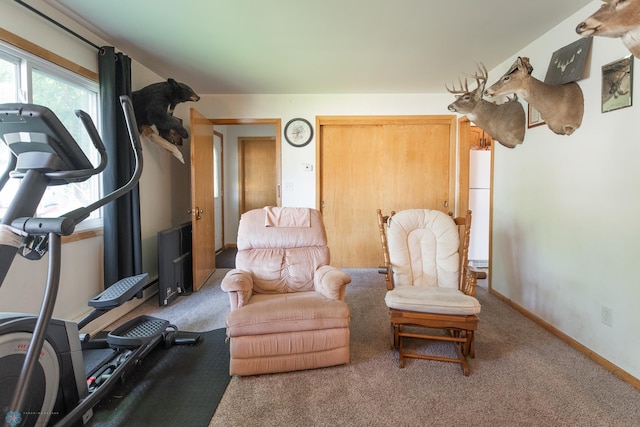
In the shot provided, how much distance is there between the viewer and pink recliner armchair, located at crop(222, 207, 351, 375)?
6.15 feet

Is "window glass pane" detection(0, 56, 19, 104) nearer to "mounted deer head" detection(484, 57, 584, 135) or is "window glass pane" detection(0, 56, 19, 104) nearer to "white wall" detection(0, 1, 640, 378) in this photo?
"white wall" detection(0, 1, 640, 378)

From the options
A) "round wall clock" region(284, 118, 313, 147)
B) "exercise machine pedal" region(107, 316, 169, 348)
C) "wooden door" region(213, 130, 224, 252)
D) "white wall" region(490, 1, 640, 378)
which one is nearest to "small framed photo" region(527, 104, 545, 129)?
"white wall" region(490, 1, 640, 378)

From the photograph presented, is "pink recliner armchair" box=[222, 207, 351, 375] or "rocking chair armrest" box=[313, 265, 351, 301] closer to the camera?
"pink recliner armchair" box=[222, 207, 351, 375]

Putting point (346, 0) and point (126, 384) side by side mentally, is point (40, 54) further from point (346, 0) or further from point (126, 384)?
point (126, 384)

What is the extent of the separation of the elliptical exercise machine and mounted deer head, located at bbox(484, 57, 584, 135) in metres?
2.59

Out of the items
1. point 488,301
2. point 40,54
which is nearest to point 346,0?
point 40,54

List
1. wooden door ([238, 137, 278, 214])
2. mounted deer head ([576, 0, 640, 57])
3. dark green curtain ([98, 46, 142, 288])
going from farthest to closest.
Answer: wooden door ([238, 137, 278, 214]) < dark green curtain ([98, 46, 142, 288]) < mounted deer head ([576, 0, 640, 57])

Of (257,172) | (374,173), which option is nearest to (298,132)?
(374,173)

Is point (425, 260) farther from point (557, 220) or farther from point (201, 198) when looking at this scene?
point (201, 198)

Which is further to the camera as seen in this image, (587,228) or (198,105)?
(198,105)

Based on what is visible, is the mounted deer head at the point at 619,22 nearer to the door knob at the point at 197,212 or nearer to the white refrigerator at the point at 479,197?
the white refrigerator at the point at 479,197

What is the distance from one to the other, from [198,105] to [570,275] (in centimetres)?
444

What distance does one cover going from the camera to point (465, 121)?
4.00 metres

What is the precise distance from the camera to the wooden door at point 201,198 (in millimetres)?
3342
